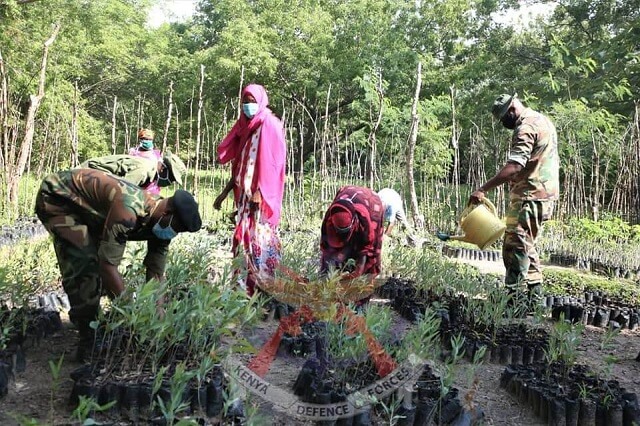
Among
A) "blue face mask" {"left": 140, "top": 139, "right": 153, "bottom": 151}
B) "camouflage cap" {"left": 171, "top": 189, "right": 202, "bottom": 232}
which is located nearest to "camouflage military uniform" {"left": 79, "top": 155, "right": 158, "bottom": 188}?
"camouflage cap" {"left": 171, "top": 189, "right": 202, "bottom": 232}

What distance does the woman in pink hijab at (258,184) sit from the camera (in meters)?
3.66

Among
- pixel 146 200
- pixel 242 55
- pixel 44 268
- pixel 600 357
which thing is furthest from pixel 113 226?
pixel 242 55

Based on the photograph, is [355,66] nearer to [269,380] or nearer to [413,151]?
[413,151]

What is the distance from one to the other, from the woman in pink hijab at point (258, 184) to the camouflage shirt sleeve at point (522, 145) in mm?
1588

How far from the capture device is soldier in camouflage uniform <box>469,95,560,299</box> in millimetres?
3988

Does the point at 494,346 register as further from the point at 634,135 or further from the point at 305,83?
the point at 305,83

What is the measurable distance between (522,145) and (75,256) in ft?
9.58

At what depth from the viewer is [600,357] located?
338cm

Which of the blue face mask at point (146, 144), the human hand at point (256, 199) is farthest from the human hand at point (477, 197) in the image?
the blue face mask at point (146, 144)

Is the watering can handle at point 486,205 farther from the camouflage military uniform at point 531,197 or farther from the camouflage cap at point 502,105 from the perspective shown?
the camouflage cap at point 502,105

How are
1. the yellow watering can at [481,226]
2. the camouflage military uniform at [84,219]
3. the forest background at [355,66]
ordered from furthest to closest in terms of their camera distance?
the forest background at [355,66]
the yellow watering can at [481,226]
the camouflage military uniform at [84,219]

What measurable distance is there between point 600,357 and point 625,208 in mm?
7436

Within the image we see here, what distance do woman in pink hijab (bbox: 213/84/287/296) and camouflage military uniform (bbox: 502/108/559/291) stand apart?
1677 millimetres

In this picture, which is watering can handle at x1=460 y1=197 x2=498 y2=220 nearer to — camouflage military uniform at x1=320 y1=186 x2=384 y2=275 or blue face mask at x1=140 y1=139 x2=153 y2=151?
camouflage military uniform at x1=320 y1=186 x2=384 y2=275
